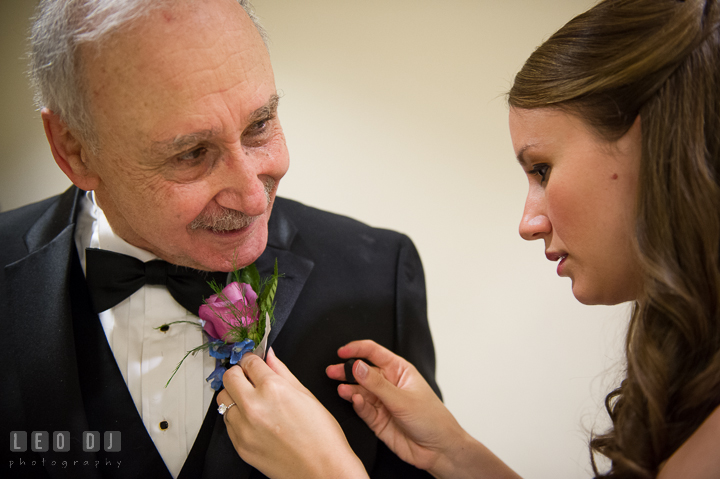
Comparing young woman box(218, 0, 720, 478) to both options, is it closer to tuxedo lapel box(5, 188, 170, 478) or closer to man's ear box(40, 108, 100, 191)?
tuxedo lapel box(5, 188, 170, 478)

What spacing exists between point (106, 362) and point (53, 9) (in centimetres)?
84

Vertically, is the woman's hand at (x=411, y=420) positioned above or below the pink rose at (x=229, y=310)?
below

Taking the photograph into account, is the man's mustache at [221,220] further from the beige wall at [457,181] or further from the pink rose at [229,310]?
the beige wall at [457,181]

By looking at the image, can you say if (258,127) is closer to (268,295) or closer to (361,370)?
(268,295)

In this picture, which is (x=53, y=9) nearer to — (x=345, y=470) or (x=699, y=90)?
(x=345, y=470)

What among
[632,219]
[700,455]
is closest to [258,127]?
[632,219]

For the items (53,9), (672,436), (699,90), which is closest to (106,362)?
(53,9)

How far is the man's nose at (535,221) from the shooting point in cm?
112

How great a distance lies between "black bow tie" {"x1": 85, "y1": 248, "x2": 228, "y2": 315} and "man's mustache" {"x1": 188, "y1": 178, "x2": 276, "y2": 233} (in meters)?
0.21

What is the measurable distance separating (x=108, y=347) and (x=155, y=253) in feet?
0.89

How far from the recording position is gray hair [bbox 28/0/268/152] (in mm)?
985

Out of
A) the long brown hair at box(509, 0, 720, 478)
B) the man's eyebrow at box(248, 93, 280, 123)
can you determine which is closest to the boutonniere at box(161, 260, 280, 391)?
the man's eyebrow at box(248, 93, 280, 123)

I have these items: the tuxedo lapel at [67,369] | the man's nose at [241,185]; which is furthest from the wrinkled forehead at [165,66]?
the tuxedo lapel at [67,369]

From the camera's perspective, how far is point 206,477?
120 cm
